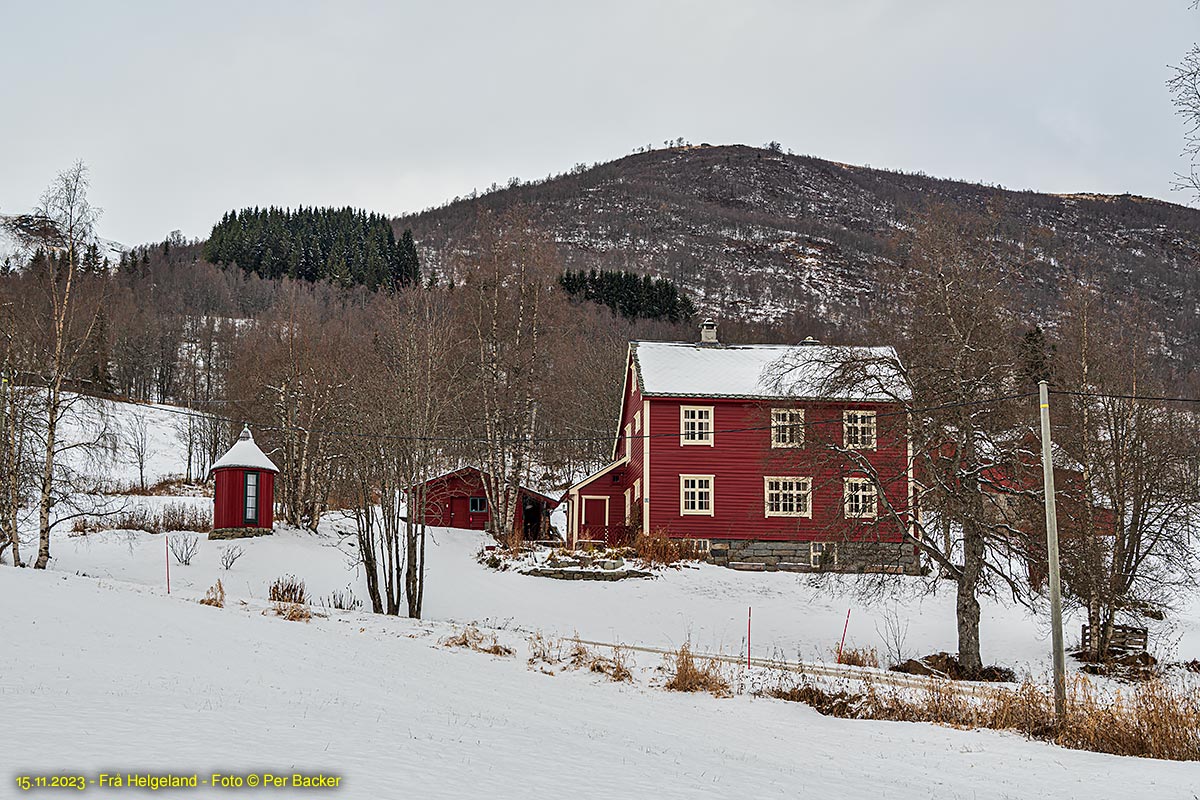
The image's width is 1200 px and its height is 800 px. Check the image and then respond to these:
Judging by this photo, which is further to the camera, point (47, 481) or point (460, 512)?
point (460, 512)

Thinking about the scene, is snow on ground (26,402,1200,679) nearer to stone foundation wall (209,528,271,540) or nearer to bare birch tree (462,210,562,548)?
stone foundation wall (209,528,271,540)

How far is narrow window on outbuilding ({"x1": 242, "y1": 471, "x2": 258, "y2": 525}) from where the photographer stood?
36188mm

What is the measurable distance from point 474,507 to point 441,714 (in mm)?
35447

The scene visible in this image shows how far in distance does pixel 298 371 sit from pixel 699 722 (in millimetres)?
29680

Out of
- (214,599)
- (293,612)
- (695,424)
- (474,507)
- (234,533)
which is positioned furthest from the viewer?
(474,507)

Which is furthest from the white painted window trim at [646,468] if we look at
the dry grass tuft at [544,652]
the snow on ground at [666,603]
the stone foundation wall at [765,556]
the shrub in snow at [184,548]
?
the shrub in snow at [184,548]

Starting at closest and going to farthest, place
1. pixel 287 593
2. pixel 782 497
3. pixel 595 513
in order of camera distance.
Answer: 1. pixel 287 593
2. pixel 782 497
3. pixel 595 513

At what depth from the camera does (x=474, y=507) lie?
159ft

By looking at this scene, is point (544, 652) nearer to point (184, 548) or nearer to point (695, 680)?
point (695, 680)

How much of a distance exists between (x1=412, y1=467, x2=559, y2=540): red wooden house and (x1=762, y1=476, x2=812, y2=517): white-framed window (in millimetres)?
13412

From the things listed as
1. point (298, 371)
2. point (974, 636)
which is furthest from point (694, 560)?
point (298, 371)

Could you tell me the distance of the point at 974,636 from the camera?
2322 cm

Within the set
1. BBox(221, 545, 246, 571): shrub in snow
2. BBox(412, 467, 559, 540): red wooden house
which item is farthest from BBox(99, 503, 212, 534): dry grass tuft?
BBox(412, 467, 559, 540): red wooden house

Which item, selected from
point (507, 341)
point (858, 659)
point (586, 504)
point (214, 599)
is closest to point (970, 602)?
point (858, 659)
